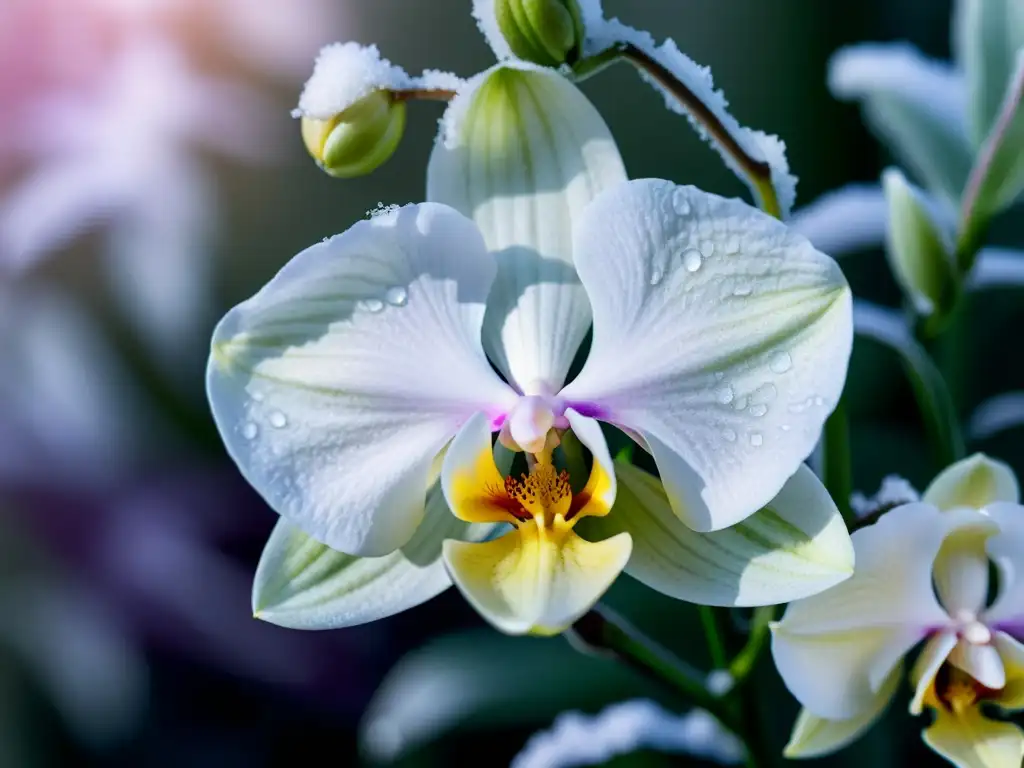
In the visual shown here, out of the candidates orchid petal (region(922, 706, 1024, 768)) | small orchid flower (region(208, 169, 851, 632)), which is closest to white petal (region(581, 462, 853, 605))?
small orchid flower (region(208, 169, 851, 632))

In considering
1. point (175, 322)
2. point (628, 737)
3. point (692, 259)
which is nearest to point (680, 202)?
point (692, 259)

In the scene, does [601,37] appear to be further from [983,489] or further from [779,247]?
[983,489]

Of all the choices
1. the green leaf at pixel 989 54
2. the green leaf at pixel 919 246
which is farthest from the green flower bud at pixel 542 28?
the green leaf at pixel 989 54

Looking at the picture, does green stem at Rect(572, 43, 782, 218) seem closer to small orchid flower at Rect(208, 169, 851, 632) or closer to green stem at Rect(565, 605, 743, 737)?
small orchid flower at Rect(208, 169, 851, 632)

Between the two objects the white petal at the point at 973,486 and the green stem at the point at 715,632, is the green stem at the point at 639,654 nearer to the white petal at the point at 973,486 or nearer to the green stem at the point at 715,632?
the green stem at the point at 715,632

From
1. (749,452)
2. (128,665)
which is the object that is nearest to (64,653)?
(128,665)

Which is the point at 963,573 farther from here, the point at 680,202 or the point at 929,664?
the point at 680,202

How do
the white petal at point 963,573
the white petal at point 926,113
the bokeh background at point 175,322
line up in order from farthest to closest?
the bokeh background at point 175,322 < the white petal at point 926,113 < the white petal at point 963,573
